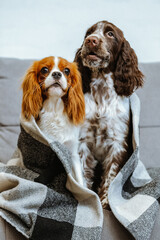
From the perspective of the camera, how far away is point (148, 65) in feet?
7.05

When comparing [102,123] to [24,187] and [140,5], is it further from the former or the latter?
[140,5]

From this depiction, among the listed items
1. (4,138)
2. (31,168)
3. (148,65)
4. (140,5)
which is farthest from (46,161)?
(140,5)

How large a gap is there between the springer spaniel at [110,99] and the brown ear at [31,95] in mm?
247

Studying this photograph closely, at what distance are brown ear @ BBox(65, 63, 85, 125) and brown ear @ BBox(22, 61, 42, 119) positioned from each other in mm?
113

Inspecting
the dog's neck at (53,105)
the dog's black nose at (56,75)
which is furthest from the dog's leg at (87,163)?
the dog's black nose at (56,75)

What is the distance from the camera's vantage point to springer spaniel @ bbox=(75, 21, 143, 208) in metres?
1.52

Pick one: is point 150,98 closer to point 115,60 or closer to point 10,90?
point 115,60

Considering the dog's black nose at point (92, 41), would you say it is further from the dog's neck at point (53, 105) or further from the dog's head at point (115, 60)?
the dog's neck at point (53, 105)

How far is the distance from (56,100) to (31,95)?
4.0 inches

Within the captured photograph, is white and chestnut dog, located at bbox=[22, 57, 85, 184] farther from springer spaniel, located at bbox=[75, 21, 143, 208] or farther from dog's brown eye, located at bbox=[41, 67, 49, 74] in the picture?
springer spaniel, located at bbox=[75, 21, 143, 208]

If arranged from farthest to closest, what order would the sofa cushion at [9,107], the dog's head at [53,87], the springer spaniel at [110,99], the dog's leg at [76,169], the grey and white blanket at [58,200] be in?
the sofa cushion at [9,107] < the springer spaniel at [110,99] < the dog's leg at [76,169] < the dog's head at [53,87] < the grey and white blanket at [58,200]

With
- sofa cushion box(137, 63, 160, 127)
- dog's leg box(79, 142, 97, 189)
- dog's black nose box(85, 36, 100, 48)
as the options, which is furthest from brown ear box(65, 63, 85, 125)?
sofa cushion box(137, 63, 160, 127)

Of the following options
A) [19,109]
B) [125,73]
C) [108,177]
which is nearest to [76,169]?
[108,177]

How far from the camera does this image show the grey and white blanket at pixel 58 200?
47.1 inches
